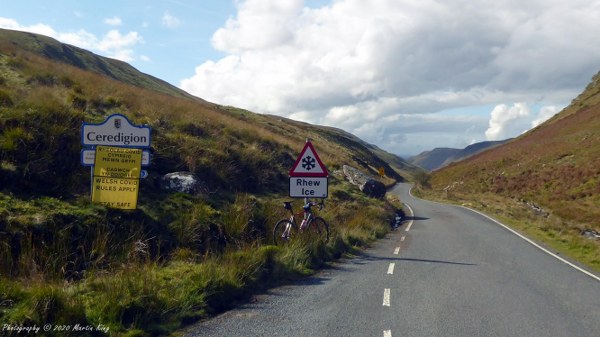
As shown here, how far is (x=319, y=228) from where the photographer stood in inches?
516

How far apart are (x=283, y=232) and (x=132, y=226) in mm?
3686

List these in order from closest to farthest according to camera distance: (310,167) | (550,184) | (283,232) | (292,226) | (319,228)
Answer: (283,232), (292,226), (319,228), (310,167), (550,184)

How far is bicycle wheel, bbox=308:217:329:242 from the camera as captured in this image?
41.8 ft

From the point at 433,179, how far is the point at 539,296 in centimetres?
7191

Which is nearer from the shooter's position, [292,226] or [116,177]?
[116,177]

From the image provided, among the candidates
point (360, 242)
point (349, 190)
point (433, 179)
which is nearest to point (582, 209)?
point (349, 190)

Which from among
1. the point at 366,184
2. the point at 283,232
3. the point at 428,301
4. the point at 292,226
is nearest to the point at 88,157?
the point at 283,232

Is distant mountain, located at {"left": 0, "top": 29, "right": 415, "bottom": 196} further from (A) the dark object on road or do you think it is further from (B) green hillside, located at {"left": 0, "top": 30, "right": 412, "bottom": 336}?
(A) the dark object on road

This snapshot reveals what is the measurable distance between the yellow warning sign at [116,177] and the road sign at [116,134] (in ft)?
0.61

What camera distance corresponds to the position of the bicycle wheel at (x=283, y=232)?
39.3ft

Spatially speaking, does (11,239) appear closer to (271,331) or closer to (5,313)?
(5,313)

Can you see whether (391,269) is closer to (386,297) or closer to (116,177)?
(386,297)

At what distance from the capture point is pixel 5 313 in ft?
18.2

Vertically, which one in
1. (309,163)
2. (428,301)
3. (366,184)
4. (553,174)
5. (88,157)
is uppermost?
(553,174)
